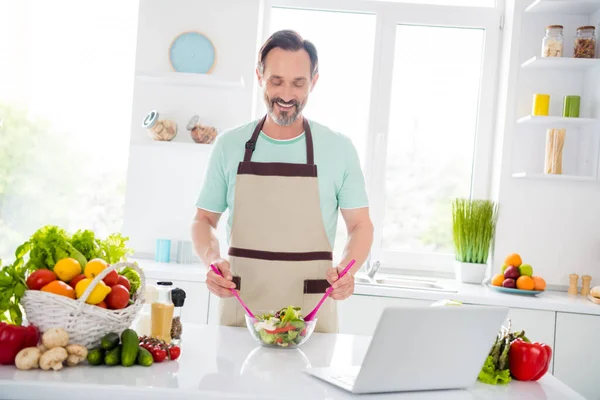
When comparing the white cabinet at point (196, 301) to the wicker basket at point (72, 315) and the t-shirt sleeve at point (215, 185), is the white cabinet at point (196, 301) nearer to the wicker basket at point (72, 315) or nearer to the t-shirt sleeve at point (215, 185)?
the t-shirt sleeve at point (215, 185)

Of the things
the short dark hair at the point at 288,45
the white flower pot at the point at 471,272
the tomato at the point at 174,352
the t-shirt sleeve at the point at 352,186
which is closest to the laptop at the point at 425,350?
the tomato at the point at 174,352

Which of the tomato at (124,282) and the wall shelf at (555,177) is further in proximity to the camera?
the wall shelf at (555,177)

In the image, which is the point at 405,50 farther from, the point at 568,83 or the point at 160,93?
the point at 160,93

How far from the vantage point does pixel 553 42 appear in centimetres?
375

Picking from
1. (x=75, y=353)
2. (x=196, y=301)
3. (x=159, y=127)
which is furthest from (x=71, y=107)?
(x=75, y=353)

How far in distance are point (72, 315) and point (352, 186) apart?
1182 millimetres

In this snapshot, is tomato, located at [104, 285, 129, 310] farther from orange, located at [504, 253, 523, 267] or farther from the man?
orange, located at [504, 253, 523, 267]

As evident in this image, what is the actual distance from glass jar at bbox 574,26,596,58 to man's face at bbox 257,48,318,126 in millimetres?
2120

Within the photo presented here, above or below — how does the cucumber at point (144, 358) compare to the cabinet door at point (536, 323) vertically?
above

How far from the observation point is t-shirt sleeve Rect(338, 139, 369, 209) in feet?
8.00

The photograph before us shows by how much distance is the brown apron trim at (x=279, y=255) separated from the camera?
2385 mm

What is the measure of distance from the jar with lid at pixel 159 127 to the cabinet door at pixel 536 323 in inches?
82.7

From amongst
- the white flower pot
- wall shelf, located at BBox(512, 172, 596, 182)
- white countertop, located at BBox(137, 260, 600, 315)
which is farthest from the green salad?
wall shelf, located at BBox(512, 172, 596, 182)

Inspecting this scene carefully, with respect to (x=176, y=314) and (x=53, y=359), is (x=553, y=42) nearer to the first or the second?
(x=176, y=314)
